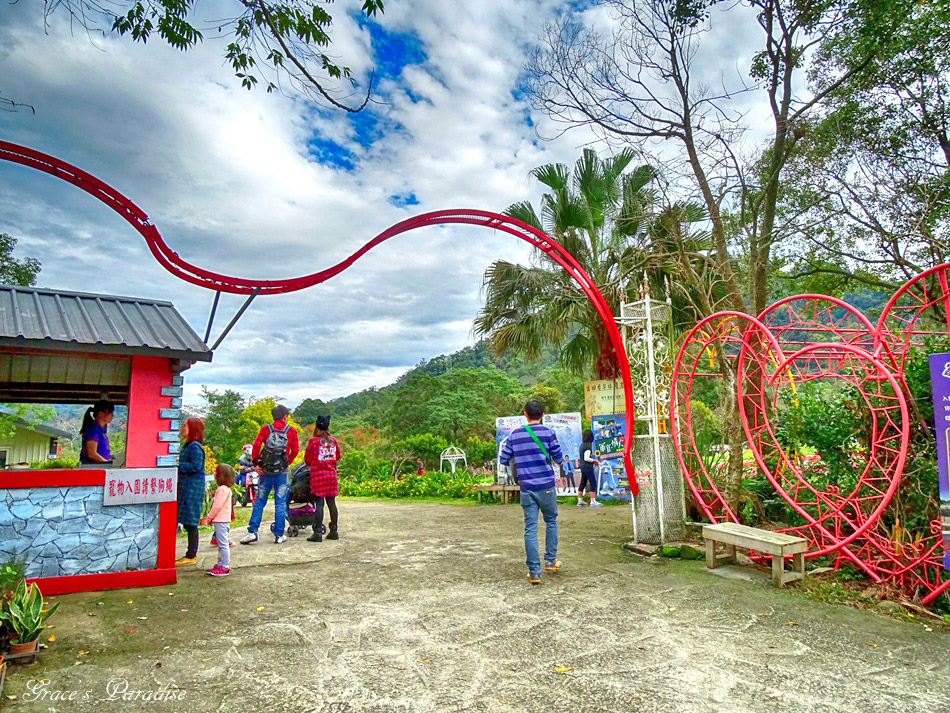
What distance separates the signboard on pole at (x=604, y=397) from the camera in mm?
11992

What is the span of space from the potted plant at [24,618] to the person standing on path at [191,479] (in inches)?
98.5

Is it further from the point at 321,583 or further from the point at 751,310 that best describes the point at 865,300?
the point at 321,583

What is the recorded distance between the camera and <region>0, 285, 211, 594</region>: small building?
4922 mm

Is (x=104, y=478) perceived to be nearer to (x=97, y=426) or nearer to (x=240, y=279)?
(x=97, y=426)

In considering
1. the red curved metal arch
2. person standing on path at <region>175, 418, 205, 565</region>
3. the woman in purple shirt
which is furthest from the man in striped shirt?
the woman in purple shirt

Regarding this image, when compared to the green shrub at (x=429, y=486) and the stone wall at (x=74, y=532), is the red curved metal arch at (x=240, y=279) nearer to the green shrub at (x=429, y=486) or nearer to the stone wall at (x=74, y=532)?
the stone wall at (x=74, y=532)

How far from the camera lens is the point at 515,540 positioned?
7715 millimetres

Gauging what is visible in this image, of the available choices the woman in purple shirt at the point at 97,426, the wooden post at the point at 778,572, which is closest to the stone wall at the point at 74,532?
the woman in purple shirt at the point at 97,426

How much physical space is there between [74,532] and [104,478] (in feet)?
1.65

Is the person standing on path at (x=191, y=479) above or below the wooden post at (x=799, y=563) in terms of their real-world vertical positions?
above

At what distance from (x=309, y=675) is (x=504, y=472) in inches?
387

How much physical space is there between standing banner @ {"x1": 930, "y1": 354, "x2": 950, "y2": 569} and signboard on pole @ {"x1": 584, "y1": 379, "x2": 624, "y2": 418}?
7.37 m

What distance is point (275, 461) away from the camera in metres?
6.81

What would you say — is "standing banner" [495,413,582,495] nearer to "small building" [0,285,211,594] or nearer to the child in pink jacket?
the child in pink jacket
